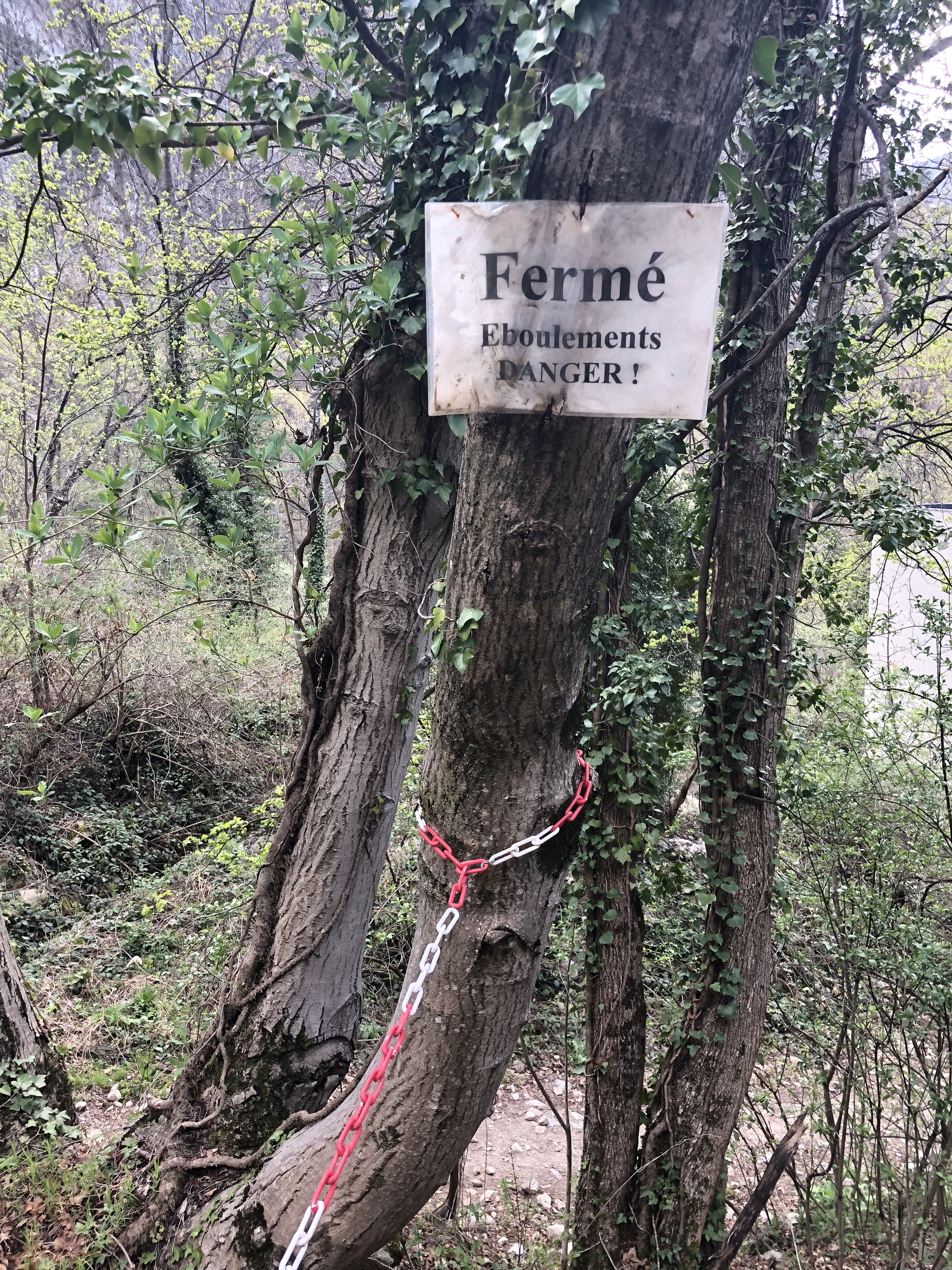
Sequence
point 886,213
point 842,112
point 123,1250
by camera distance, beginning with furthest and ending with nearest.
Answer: point 886,213, point 842,112, point 123,1250

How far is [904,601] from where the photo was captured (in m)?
9.88

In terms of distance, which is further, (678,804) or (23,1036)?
(23,1036)

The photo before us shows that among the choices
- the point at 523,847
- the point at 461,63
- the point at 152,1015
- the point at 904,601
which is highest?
the point at 904,601

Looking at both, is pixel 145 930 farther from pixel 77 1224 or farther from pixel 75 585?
pixel 75 585

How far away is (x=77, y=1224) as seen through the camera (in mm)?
2826

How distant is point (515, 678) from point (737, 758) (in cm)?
181

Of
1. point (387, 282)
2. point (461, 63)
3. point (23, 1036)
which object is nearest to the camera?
point (461, 63)

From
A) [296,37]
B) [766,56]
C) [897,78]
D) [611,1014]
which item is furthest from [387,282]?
[897,78]

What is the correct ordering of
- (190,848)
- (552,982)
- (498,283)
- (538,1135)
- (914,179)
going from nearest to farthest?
(498,283)
(914,179)
(538,1135)
(552,982)
(190,848)

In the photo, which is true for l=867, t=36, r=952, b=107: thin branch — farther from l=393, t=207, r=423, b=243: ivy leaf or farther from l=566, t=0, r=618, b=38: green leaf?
l=566, t=0, r=618, b=38: green leaf

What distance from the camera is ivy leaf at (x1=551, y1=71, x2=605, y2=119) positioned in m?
1.06

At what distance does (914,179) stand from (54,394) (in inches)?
358

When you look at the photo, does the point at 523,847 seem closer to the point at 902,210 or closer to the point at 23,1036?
the point at 902,210

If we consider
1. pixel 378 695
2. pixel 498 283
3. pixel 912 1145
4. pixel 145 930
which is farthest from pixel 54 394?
pixel 912 1145
